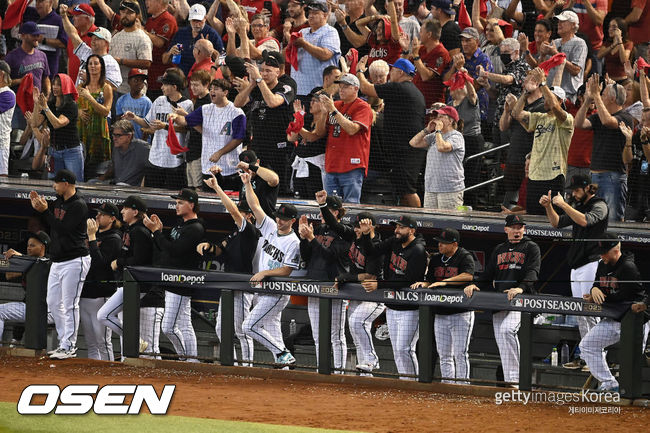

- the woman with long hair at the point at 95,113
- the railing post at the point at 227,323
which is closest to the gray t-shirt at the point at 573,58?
the railing post at the point at 227,323

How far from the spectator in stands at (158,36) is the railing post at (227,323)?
492cm

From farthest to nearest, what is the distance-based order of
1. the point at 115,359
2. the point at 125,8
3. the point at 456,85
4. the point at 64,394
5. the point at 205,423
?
the point at 125,8 → the point at 456,85 → the point at 115,359 → the point at 64,394 → the point at 205,423

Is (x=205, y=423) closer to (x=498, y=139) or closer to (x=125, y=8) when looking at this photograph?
(x=498, y=139)

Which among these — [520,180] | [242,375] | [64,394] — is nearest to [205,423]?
[64,394]

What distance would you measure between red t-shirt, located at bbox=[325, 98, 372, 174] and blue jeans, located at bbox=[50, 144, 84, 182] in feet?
11.1

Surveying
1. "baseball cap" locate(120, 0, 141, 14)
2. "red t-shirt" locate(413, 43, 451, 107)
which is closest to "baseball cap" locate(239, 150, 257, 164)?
"red t-shirt" locate(413, 43, 451, 107)

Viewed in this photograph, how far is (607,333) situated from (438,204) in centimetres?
319

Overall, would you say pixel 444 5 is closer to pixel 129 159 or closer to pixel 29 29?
pixel 129 159

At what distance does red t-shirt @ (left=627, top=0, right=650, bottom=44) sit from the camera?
14.7m

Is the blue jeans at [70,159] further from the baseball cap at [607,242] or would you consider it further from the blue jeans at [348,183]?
the baseball cap at [607,242]

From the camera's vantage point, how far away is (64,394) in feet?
31.7

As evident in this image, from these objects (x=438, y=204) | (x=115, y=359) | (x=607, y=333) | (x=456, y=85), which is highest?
(x=456, y=85)

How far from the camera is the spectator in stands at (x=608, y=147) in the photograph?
11789mm

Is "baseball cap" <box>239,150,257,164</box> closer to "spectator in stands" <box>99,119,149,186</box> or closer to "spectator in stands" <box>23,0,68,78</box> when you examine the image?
"spectator in stands" <box>99,119,149,186</box>
